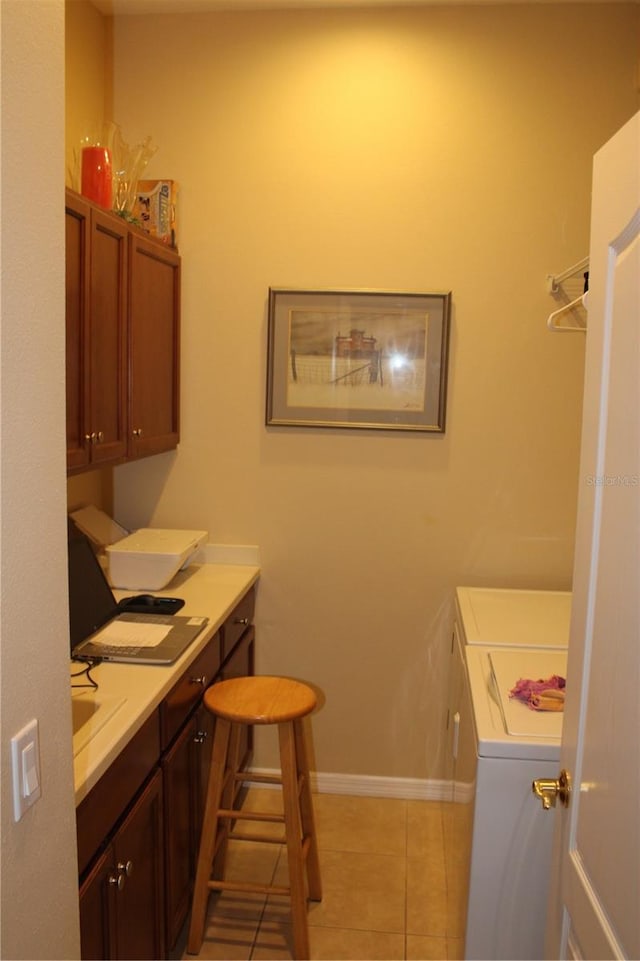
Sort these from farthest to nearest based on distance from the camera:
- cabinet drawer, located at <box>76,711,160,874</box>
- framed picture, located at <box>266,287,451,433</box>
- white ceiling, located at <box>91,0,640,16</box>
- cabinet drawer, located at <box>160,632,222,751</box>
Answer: framed picture, located at <box>266,287,451,433</box> → white ceiling, located at <box>91,0,640,16</box> → cabinet drawer, located at <box>160,632,222,751</box> → cabinet drawer, located at <box>76,711,160,874</box>

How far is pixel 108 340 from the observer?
2.27 metres

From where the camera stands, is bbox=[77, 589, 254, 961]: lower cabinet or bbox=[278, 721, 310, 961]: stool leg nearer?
bbox=[77, 589, 254, 961]: lower cabinet

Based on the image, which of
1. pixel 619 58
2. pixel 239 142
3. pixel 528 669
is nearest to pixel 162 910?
pixel 528 669

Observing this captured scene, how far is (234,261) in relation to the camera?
2.89 meters

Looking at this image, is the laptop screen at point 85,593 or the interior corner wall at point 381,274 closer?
the laptop screen at point 85,593

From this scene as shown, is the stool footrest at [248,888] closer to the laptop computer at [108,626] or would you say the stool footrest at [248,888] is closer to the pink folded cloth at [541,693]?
the laptop computer at [108,626]

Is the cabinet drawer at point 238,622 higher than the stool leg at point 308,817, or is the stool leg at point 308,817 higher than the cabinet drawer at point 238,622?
the cabinet drawer at point 238,622

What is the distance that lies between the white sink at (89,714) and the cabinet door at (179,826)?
0.95 ft

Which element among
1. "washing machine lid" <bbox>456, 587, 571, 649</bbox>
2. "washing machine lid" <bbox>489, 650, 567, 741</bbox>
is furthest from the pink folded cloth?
"washing machine lid" <bbox>456, 587, 571, 649</bbox>

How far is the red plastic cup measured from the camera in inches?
86.7

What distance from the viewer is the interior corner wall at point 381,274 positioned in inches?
108

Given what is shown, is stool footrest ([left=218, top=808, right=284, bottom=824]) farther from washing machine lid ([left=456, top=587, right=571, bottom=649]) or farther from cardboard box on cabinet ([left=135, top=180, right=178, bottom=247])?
cardboard box on cabinet ([left=135, top=180, right=178, bottom=247])

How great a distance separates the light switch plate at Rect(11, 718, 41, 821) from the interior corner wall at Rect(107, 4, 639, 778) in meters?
2.01

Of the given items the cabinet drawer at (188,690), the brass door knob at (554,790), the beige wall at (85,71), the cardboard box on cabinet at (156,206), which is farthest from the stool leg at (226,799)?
the beige wall at (85,71)
